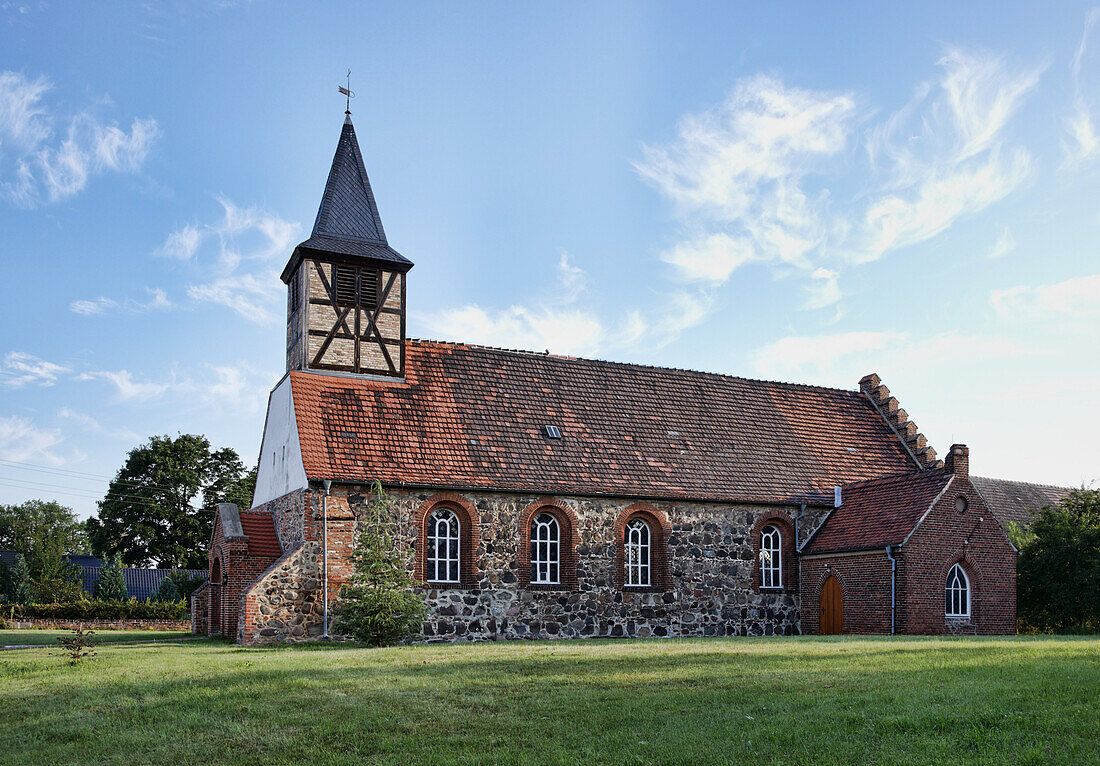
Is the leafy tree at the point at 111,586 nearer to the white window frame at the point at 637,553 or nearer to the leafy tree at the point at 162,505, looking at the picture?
the leafy tree at the point at 162,505

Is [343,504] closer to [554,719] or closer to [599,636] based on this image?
[599,636]

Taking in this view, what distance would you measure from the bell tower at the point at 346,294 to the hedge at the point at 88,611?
17858 millimetres

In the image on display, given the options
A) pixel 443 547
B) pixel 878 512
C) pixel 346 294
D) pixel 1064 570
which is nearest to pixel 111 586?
pixel 346 294

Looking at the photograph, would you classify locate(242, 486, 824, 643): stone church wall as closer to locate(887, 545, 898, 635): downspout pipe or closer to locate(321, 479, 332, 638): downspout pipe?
locate(321, 479, 332, 638): downspout pipe

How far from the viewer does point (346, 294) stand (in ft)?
88.3

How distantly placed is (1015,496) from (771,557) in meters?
27.2

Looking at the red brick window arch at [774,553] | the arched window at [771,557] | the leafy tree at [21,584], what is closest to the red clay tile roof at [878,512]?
the red brick window arch at [774,553]

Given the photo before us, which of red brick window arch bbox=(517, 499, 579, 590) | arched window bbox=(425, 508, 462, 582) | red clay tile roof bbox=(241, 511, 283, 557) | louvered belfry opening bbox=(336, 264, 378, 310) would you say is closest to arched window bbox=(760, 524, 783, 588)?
red brick window arch bbox=(517, 499, 579, 590)

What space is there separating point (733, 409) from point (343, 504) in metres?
13.6

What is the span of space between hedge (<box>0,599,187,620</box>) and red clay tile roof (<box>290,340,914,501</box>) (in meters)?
19.8

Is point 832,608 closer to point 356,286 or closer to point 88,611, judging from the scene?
point 356,286

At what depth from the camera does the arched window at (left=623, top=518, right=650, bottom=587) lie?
26.1 meters

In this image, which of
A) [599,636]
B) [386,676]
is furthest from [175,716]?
[599,636]

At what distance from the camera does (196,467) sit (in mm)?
56875
